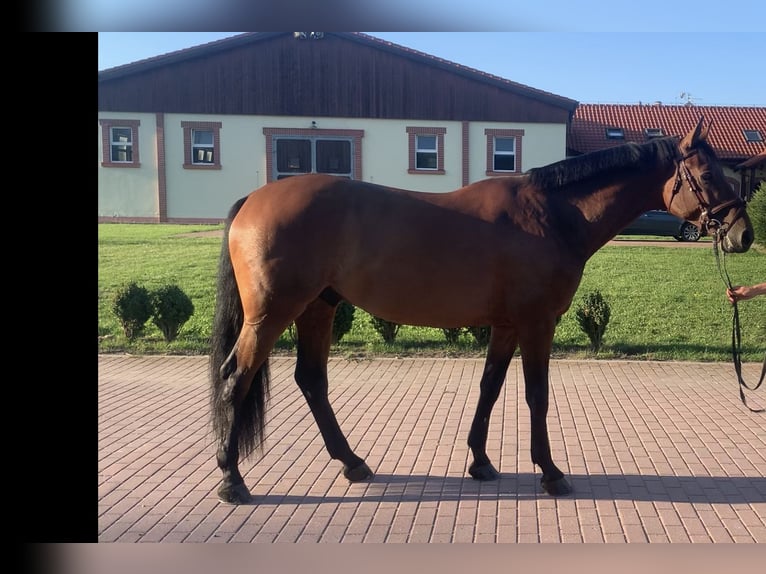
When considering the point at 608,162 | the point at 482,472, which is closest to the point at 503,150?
the point at 608,162

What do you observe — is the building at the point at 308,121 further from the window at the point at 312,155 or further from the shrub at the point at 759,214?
the shrub at the point at 759,214

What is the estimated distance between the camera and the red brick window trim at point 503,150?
5992 millimetres

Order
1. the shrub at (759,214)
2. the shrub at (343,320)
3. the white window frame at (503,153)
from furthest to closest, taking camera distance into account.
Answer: the shrub at (759,214) < the shrub at (343,320) < the white window frame at (503,153)

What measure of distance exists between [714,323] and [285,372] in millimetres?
5961

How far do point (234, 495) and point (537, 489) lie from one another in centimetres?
182

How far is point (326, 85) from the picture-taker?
5.81 m

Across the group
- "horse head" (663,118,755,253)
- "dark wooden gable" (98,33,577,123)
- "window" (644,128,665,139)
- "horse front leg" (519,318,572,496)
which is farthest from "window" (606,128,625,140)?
"horse front leg" (519,318,572,496)

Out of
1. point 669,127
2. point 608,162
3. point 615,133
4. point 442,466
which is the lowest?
point 442,466

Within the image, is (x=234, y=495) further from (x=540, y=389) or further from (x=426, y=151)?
(x=426, y=151)

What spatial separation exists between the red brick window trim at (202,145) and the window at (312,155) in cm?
55

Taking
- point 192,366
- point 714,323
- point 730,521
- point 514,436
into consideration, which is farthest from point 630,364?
point 192,366

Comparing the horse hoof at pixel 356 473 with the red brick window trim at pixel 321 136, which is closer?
the horse hoof at pixel 356 473

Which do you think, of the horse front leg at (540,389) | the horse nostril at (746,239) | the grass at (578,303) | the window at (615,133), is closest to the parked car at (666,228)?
the grass at (578,303)

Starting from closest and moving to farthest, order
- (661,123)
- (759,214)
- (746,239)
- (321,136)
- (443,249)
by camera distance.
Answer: (746,239) < (443,249) < (321,136) < (661,123) < (759,214)
